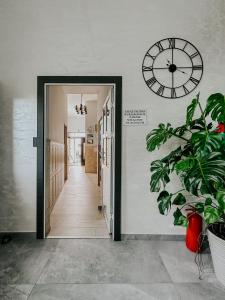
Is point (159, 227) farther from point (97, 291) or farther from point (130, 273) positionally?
point (97, 291)

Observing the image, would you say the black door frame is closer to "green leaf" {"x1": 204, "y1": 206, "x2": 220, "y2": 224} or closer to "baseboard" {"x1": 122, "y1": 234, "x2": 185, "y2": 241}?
"baseboard" {"x1": 122, "y1": 234, "x2": 185, "y2": 241}

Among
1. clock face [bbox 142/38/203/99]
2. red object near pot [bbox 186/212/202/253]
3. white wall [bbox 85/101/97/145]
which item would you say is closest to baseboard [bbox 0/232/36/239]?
red object near pot [bbox 186/212/202/253]

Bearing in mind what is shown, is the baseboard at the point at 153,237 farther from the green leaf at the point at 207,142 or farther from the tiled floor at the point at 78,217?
the green leaf at the point at 207,142

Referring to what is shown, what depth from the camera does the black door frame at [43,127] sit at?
8.75 ft

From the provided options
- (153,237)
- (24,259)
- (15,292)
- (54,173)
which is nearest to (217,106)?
(153,237)

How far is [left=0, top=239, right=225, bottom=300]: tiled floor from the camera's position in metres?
1.72

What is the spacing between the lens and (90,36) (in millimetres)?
2693

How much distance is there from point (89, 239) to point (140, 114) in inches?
67.0

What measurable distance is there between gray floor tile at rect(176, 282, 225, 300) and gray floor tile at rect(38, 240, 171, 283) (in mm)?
163

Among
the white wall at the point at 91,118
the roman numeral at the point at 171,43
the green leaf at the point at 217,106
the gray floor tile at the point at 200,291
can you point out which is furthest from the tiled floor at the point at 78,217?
the white wall at the point at 91,118

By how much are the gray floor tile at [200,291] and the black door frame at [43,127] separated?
1.03 metres

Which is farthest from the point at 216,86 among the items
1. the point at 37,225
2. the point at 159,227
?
the point at 37,225

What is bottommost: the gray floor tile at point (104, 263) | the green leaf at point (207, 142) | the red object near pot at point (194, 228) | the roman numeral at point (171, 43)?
the gray floor tile at point (104, 263)

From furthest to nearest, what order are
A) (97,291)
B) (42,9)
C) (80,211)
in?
(80,211), (42,9), (97,291)
